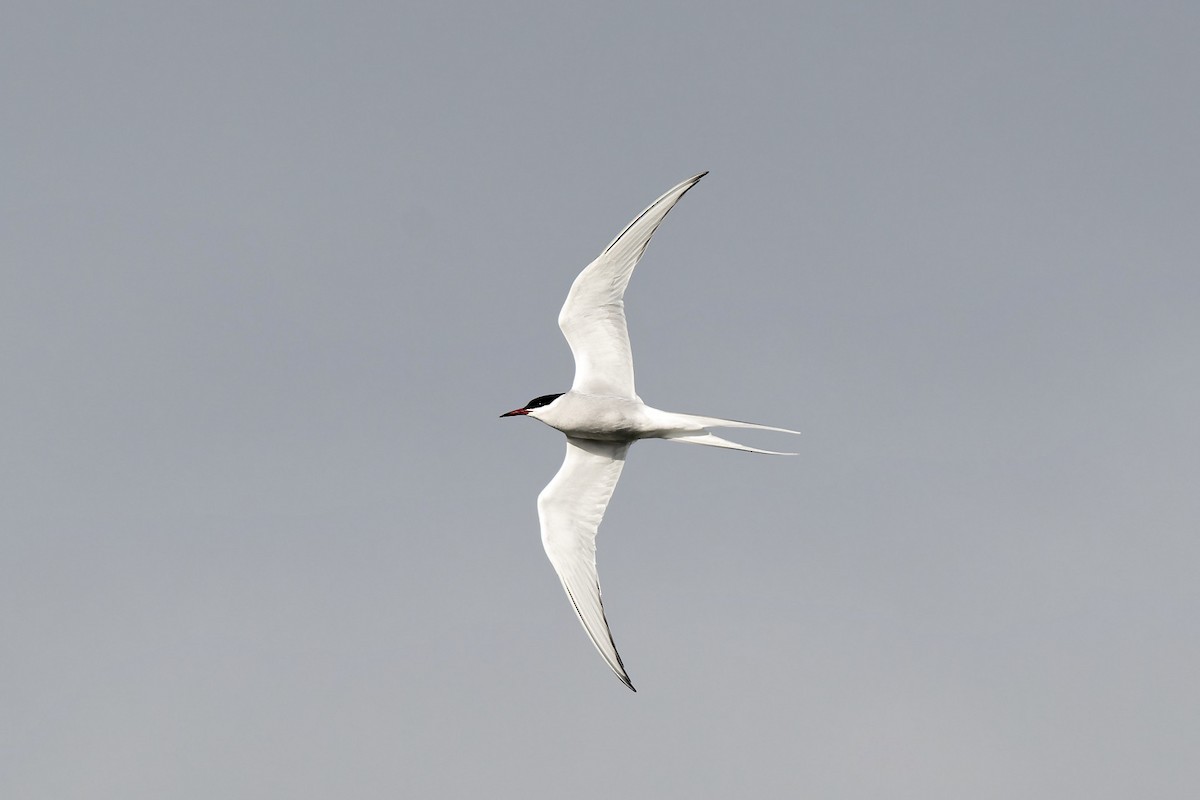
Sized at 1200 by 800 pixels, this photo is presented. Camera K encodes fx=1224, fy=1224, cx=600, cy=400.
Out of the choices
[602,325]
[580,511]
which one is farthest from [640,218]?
[580,511]

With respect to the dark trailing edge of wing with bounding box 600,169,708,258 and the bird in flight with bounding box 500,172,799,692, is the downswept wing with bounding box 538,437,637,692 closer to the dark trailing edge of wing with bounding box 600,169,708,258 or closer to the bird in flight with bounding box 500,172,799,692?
the bird in flight with bounding box 500,172,799,692

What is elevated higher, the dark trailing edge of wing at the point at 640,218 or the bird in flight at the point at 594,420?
the dark trailing edge of wing at the point at 640,218

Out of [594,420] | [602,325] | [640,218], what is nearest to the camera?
[640,218]

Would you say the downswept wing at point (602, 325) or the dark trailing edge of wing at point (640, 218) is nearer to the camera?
the dark trailing edge of wing at point (640, 218)

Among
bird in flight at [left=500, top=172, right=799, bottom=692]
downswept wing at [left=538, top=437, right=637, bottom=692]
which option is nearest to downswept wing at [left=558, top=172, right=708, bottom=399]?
bird in flight at [left=500, top=172, right=799, bottom=692]

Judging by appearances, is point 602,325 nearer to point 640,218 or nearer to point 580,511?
point 640,218

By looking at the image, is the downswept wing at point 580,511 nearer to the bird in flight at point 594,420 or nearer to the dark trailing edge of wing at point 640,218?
the bird in flight at point 594,420

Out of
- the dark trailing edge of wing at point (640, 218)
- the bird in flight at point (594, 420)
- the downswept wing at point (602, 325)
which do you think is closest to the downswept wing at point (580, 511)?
the bird in flight at point (594, 420)

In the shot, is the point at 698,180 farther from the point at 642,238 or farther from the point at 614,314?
the point at 614,314
